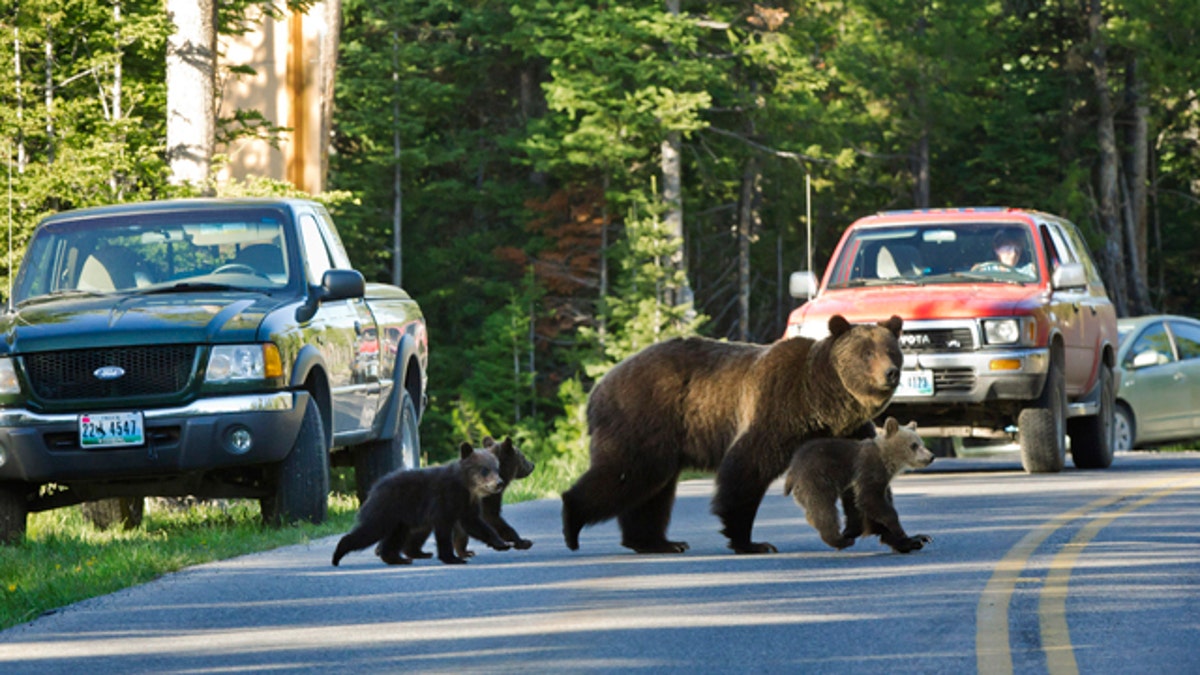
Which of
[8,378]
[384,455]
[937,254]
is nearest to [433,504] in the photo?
[8,378]

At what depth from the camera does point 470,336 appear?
→ 5094 cm

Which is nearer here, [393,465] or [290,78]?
[393,465]

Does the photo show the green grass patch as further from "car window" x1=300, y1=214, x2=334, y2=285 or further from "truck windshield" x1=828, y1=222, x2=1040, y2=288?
"truck windshield" x1=828, y1=222, x2=1040, y2=288

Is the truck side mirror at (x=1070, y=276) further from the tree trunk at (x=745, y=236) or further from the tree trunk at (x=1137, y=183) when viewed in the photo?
the tree trunk at (x=1137, y=183)

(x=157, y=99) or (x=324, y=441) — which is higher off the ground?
(x=157, y=99)

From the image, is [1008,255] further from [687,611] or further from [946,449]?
[946,449]

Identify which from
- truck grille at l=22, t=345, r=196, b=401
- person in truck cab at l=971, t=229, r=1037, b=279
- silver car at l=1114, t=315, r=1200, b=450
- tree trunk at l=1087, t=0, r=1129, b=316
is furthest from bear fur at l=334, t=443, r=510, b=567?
tree trunk at l=1087, t=0, r=1129, b=316

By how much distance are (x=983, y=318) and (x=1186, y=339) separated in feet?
29.9

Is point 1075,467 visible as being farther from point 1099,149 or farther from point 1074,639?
point 1099,149

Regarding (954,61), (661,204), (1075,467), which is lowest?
(1075,467)

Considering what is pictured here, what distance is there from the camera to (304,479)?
12633 millimetres

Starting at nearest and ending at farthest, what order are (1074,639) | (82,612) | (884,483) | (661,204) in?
(1074,639)
(82,612)
(884,483)
(661,204)

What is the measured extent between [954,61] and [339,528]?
42.2 m

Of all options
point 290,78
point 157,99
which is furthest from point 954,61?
point 157,99
